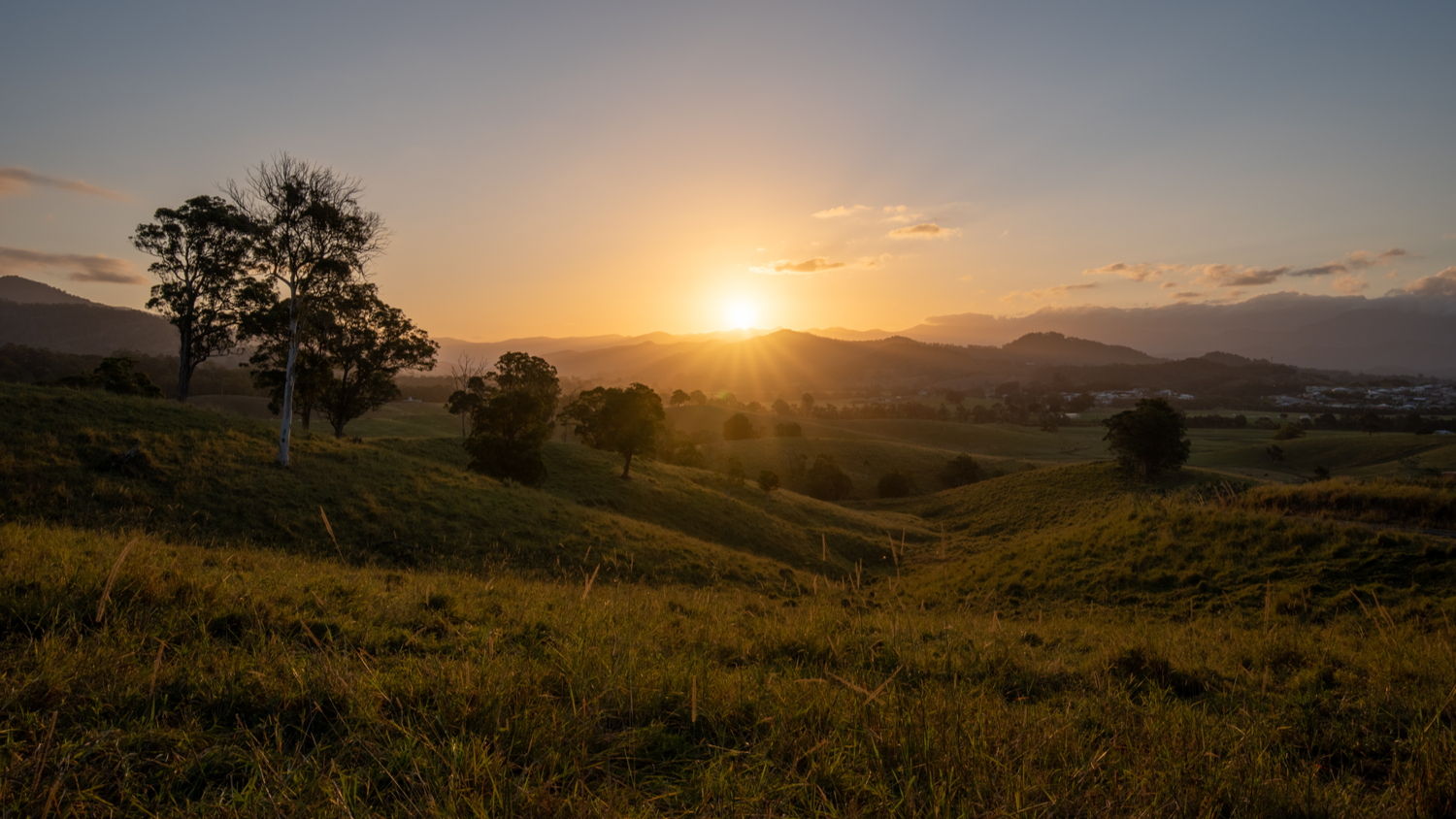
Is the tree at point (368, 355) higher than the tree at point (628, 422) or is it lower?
higher

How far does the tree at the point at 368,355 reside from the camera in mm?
36562

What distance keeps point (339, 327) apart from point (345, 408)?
19.9 feet

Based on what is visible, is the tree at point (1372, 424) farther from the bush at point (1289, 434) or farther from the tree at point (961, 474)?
the tree at point (961, 474)

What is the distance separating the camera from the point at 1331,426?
350ft

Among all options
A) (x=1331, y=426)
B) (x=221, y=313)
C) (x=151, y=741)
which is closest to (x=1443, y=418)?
(x=1331, y=426)

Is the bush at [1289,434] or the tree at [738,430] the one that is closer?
the bush at [1289,434]

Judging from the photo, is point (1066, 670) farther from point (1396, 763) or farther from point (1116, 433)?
point (1116, 433)

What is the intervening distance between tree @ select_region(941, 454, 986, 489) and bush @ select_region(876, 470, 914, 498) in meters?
4.80

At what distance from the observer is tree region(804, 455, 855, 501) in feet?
225

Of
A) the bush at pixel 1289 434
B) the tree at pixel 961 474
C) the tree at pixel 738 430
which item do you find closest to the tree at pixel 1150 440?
the tree at pixel 961 474

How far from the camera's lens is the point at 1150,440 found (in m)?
44.7

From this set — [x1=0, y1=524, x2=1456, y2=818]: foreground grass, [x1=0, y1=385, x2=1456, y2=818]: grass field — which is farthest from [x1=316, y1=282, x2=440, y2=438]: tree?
[x1=0, y1=524, x2=1456, y2=818]: foreground grass

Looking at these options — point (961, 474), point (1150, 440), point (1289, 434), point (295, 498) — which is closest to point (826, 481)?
point (961, 474)

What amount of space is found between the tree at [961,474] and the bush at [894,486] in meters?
4.80
